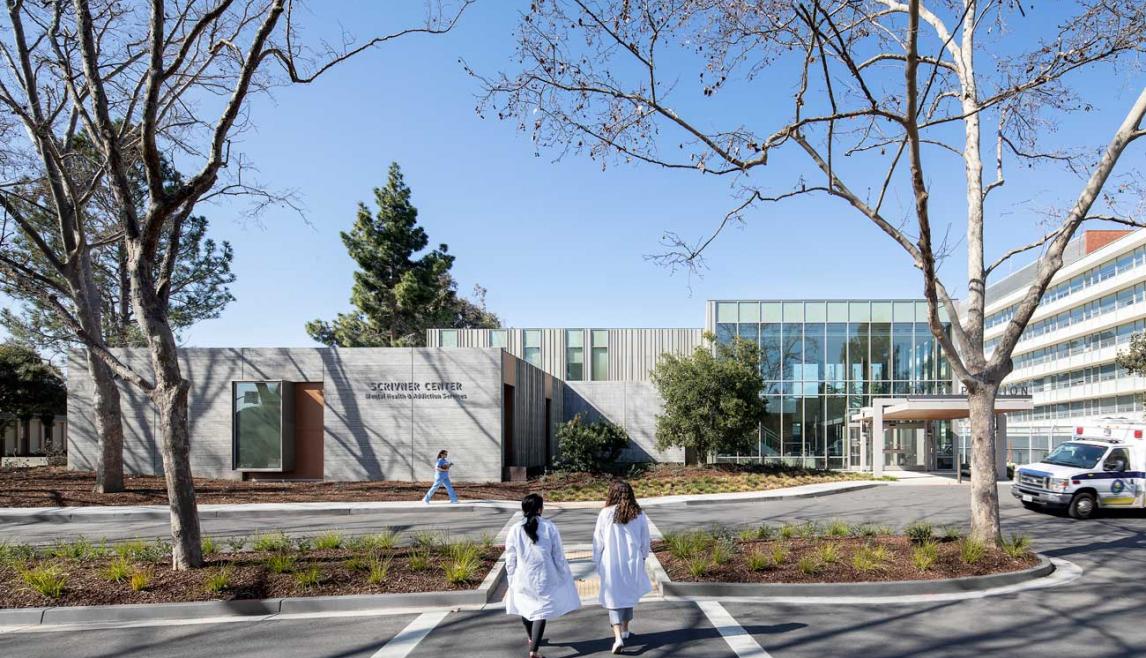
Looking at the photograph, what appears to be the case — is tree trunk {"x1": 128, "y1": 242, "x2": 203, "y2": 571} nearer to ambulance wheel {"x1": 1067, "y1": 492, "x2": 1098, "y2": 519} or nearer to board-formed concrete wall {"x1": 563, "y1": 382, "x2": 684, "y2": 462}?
ambulance wheel {"x1": 1067, "y1": 492, "x2": 1098, "y2": 519}

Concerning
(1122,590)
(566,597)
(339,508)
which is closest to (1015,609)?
(1122,590)

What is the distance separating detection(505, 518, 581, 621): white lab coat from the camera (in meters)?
6.43

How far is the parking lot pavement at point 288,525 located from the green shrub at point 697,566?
15.4 feet

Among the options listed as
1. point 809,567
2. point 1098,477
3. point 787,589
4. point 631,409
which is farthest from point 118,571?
point 631,409

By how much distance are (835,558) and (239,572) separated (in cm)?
759

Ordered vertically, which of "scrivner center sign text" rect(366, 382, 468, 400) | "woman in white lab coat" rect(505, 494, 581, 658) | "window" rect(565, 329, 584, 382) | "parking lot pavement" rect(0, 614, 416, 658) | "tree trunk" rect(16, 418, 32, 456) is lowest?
"tree trunk" rect(16, 418, 32, 456)

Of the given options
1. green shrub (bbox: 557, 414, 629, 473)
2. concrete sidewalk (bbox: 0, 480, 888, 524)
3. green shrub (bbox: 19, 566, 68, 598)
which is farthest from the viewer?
green shrub (bbox: 557, 414, 629, 473)

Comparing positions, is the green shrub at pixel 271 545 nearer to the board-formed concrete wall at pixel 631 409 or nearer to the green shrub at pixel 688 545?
the green shrub at pixel 688 545

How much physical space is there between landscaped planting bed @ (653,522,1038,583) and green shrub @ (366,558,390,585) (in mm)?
3491

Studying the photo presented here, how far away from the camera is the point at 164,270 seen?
10562 millimetres

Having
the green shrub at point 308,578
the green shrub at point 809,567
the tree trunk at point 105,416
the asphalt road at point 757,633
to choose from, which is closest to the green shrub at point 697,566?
the asphalt road at point 757,633

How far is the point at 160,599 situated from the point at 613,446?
783 inches

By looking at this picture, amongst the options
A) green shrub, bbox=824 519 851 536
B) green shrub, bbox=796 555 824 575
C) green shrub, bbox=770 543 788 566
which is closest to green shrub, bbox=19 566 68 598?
green shrub, bbox=770 543 788 566

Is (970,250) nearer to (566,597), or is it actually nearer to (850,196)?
(850,196)
